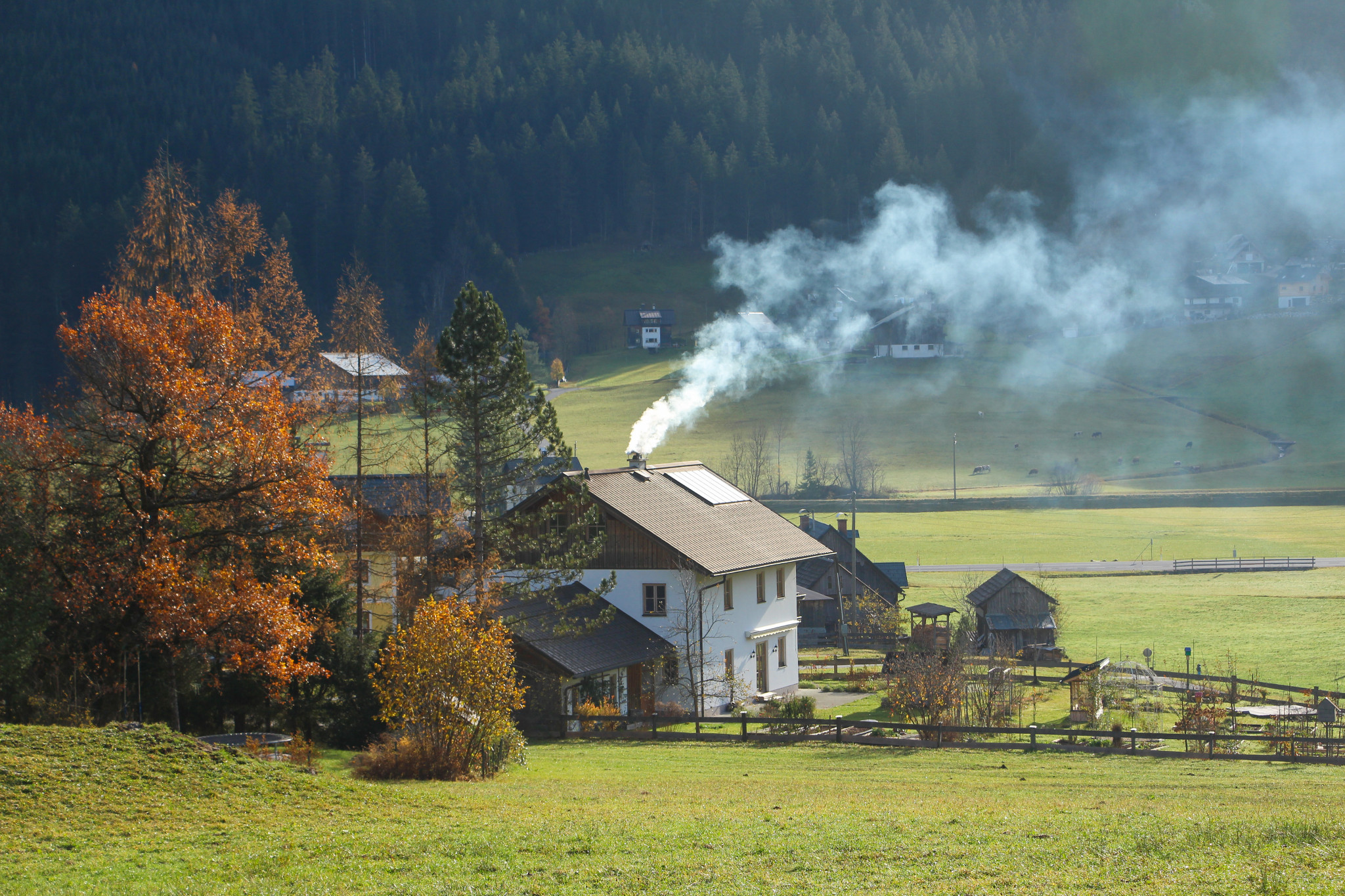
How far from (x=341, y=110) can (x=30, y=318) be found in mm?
79710

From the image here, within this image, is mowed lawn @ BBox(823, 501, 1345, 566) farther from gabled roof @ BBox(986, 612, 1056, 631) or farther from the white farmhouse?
the white farmhouse

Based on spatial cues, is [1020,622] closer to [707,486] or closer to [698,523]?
[707,486]

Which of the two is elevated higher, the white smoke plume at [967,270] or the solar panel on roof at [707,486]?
the white smoke plume at [967,270]

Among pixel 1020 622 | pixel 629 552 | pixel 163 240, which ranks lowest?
pixel 1020 622

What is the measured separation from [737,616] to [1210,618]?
26.4 metres

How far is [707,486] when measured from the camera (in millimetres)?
42594

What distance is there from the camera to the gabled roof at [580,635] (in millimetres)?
31922

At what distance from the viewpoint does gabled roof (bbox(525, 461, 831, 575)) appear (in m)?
36.8

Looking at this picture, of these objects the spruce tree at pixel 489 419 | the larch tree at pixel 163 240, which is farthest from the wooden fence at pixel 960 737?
the larch tree at pixel 163 240

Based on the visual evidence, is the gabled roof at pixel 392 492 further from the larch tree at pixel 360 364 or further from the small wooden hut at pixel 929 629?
the small wooden hut at pixel 929 629

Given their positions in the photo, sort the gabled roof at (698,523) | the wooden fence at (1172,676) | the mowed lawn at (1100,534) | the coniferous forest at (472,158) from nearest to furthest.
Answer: the wooden fence at (1172,676)
the gabled roof at (698,523)
the mowed lawn at (1100,534)
the coniferous forest at (472,158)

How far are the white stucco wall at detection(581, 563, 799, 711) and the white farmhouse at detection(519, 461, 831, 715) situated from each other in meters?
0.04

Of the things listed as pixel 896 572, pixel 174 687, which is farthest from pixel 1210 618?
pixel 174 687

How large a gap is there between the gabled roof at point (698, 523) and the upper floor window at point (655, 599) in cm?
154
